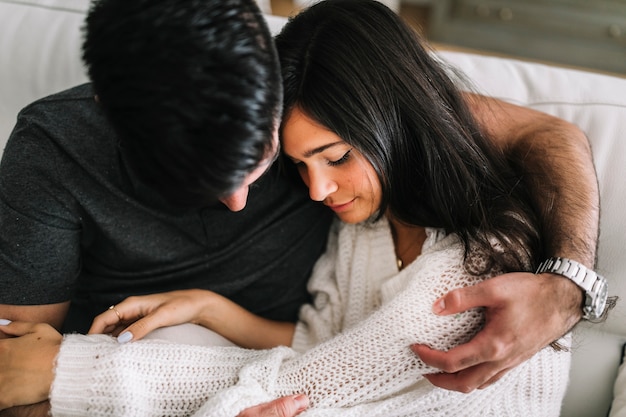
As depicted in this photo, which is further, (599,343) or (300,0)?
(300,0)

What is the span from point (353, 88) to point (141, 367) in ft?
1.87

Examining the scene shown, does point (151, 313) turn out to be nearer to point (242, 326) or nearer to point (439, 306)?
point (242, 326)

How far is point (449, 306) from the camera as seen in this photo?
2.79 ft

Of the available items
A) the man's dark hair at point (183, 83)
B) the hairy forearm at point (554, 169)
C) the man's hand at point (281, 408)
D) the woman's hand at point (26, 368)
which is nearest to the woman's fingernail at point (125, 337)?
the woman's hand at point (26, 368)

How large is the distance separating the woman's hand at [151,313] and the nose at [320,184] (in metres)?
0.31

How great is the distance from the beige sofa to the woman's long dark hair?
0.65ft

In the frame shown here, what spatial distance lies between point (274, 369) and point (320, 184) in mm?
321

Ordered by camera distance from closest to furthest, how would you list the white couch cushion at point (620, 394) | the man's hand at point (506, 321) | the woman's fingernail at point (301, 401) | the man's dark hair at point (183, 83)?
1. the man's dark hair at point (183, 83)
2. the man's hand at point (506, 321)
3. the woman's fingernail at point (301, 401)
4. the white couch cushion at point (620, 394)

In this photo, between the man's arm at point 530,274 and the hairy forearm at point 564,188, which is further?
the hairy forearm at point 564,188

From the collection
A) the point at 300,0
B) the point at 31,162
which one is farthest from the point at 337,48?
the point at 300,0

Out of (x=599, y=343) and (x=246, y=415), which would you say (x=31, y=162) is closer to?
(x=246, y=415)

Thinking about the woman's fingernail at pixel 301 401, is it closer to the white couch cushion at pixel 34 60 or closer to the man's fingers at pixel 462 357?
the man's fingers at pixel 462 357

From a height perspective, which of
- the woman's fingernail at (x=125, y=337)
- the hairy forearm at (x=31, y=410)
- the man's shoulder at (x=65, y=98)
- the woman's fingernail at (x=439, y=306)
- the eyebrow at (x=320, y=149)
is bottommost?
the hairy forearm at (x=31, y=410)

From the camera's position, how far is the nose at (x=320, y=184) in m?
0.93
